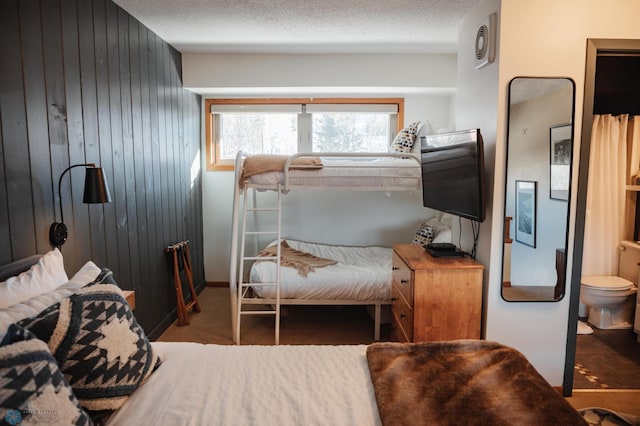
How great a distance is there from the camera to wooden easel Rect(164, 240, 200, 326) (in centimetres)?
343

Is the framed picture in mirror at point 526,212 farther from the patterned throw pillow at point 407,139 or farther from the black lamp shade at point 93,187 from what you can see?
the black lamp shade at point 93,187

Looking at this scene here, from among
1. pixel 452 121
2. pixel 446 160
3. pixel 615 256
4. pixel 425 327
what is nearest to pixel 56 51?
pixel 446 160

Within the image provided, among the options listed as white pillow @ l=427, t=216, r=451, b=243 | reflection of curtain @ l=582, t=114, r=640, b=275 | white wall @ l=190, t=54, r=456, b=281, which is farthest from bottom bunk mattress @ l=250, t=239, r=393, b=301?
reflection of curtain @ l=582, t=114, r=640, b=275

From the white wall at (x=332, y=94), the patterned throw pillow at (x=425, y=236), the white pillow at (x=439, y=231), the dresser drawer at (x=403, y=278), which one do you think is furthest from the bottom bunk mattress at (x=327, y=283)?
the white wall at (x=332, y=94)

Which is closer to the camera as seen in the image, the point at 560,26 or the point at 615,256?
the point at 560,26

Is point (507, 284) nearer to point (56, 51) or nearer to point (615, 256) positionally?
point (615, 256)

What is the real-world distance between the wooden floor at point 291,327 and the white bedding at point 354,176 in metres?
1.25

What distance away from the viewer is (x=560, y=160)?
2168 mm

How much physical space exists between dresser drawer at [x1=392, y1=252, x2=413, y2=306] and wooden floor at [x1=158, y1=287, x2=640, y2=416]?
2.43 feet

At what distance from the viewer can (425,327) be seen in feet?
7.34

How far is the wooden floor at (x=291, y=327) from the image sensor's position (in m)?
3.13

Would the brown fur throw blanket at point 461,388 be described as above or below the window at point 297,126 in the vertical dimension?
below

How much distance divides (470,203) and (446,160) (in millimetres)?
373

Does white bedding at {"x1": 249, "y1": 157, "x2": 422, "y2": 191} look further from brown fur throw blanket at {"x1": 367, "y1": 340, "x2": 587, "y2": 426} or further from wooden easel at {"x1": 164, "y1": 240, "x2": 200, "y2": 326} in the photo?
brown fur throw blanket at {"x1": 367, "y1": 340, "x2": 587, "y2": 426}
